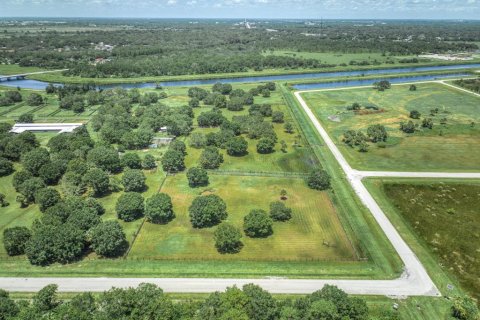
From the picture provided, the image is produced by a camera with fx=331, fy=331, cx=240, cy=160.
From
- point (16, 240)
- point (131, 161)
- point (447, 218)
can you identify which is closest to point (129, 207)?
point (16, 240)

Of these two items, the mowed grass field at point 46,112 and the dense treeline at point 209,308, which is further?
the mowed grass field at point 46,112

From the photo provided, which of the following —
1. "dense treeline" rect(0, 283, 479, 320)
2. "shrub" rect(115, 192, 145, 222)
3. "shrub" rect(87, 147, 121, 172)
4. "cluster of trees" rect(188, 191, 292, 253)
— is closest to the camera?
"dense treeline" rect(0, 283, 479, 320)

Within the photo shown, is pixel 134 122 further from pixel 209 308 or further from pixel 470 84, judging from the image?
pixel 470 84

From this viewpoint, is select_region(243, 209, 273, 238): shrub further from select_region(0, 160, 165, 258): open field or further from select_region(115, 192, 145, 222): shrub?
select_region(115, 192, 145, 222): shrub

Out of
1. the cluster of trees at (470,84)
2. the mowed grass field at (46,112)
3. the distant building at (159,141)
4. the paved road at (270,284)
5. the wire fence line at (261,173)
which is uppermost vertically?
the cluster of trees at (470,84)

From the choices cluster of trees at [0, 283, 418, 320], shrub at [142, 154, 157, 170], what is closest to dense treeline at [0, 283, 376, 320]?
cluster of trees at [0, 283, 418, 320]

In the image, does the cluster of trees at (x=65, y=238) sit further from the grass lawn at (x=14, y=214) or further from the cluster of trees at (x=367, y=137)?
the cluster of trees at (x=367, y=137)

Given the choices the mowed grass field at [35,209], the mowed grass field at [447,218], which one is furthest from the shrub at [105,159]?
the mowed grass field at [447,218]
